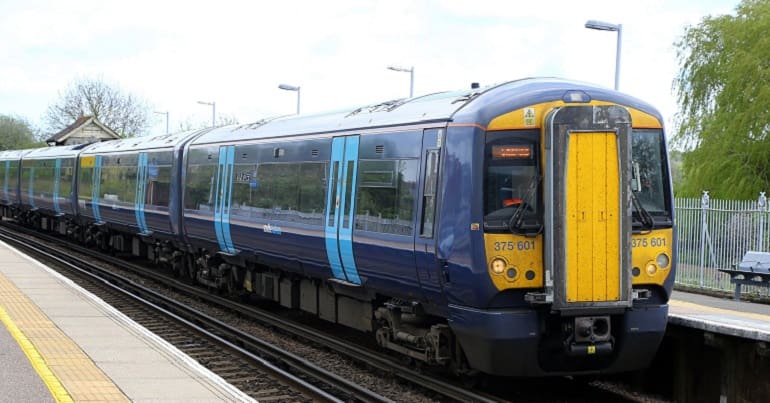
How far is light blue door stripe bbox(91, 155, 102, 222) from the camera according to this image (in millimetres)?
25172

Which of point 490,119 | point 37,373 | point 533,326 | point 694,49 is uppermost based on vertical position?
point 694,49

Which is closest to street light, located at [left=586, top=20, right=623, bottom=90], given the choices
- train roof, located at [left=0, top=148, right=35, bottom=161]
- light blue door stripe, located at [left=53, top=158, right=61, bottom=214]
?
light blue door stripe, located at [left=53, top=158, right=61, bottom=214]

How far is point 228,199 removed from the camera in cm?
1540

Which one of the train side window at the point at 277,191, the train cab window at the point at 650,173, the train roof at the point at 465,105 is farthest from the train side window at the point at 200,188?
the train cab window at the point at 650,173

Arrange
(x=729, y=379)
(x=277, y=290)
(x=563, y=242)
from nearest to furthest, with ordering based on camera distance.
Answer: (x=563, y=242) → (x=729, y=379) → (x=277, y=290)

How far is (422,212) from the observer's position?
367 inches

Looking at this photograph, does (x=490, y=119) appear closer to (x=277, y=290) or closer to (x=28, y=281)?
(x=277, y=290)

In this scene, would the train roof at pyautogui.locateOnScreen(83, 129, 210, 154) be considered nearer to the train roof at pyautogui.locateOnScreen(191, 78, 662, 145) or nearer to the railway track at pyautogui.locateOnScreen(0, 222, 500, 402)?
the railway track at pyautogui.locateOnScreen(0, 222, 500, 402)

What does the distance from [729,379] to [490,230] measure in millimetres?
2843

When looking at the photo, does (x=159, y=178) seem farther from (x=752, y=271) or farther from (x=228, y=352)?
(x=752, y=271)

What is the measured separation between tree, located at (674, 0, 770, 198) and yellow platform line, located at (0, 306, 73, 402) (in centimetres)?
2141

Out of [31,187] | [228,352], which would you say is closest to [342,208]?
[228,352]

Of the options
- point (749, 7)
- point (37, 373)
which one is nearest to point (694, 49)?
point (749, 7)

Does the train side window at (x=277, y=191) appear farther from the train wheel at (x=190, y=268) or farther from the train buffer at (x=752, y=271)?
the train buffer at (x=752, y=271)
